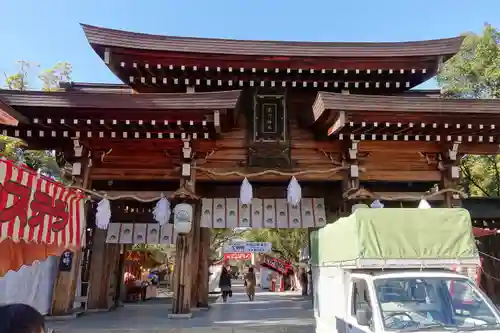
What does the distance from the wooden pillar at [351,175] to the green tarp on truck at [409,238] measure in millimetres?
→ 5035

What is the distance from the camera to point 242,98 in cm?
1134

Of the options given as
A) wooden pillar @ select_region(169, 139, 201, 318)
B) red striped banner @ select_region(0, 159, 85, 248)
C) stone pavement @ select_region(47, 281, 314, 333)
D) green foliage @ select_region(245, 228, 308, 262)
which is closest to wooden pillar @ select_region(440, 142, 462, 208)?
stone pavement @ select_region(47, 281, 314, 333)

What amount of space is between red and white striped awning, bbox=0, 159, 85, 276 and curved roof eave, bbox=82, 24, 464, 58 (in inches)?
210

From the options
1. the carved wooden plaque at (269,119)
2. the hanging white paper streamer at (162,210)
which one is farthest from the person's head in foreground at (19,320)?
the carved wooden plaque at (269,119)

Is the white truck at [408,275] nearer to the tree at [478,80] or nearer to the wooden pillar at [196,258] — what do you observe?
the wooden pillar at [196,258]

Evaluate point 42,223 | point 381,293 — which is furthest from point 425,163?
point 42,223

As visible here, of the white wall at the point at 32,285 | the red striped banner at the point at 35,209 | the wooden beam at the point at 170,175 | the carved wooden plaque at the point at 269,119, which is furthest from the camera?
the carved wooden plaque at the point at 269,119

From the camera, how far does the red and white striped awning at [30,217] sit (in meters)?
4.74

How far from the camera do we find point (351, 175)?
1052 cm

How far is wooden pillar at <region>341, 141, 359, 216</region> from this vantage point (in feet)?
34.3

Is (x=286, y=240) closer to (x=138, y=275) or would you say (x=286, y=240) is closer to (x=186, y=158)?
(x=138, y=275)

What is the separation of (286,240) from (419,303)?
29.9 meters

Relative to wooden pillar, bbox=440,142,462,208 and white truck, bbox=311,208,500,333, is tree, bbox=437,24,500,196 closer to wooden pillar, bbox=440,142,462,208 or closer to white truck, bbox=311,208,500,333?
wooden pillar, bbox=440,142,462,208

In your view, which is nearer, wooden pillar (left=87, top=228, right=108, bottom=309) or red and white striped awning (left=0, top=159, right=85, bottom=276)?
red and white striped awning (left=0, top=159, right=85, bottom=276)
